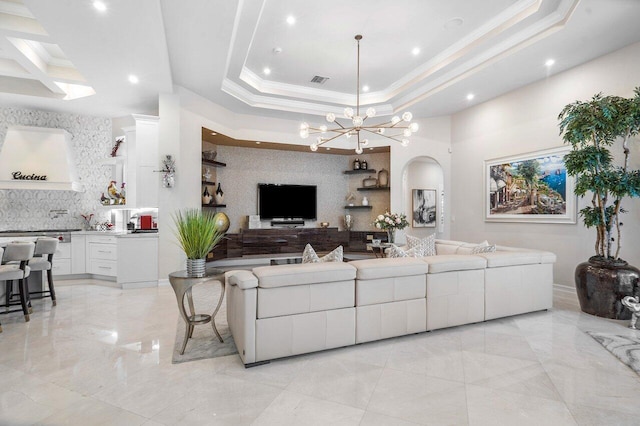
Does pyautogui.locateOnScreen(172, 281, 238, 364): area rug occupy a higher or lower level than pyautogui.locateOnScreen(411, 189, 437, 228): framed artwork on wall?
lower

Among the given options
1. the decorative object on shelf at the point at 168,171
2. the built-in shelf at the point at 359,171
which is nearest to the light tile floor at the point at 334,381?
the decorative object on shelf at the point at 168,171

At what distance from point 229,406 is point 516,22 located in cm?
478

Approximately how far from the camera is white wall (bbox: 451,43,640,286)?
13.0ft

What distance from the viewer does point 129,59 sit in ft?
13.6


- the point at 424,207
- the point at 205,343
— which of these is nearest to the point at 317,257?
the point at 205,343

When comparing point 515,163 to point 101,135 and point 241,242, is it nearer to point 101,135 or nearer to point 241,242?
point 241,242

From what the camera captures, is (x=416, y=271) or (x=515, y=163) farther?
(x=515, y=163)

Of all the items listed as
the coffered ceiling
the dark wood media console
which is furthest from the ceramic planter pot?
the dark wood media console

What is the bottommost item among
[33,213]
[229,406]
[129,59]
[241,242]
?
[229,406]

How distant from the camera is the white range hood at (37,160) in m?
5.56

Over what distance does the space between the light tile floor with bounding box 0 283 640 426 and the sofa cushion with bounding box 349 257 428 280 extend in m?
0.61

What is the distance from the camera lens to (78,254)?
18.5 feet

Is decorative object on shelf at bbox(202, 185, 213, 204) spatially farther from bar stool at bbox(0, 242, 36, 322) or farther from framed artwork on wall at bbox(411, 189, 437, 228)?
framed artwork on wall at bbox(411, 189, 437, 228)

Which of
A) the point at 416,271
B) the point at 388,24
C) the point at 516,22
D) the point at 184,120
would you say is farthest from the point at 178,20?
the point at 516,22
